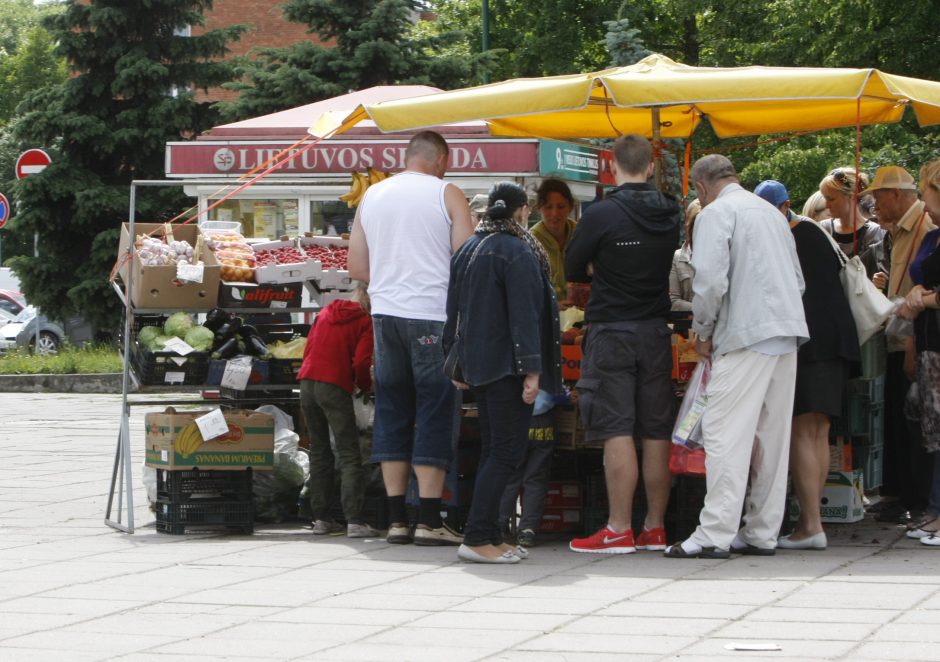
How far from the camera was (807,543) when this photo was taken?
789 centimetres

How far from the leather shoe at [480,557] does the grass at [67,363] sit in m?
18.1

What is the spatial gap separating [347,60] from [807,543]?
17.6 metres

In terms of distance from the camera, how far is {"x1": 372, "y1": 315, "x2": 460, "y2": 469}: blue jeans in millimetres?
7992

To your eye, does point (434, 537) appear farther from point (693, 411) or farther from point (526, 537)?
point (693, 411)

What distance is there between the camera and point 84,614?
625cm

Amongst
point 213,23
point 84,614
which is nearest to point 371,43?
point 84,614

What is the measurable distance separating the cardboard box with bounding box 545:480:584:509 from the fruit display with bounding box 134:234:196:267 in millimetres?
2606

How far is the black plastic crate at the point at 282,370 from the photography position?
932 centimetres

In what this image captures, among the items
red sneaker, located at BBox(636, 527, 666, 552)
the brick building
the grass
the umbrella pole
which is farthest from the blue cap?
the brick building

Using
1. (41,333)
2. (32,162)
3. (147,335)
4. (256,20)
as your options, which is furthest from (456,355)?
(256,20)

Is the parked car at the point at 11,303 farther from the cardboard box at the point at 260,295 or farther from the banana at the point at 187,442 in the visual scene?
the banana at the point at 187,442

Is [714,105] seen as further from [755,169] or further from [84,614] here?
[755,169]

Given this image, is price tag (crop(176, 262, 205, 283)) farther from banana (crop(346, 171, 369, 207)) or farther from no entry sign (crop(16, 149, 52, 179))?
→ no entry sign (crop(16, 149, 52, 179))

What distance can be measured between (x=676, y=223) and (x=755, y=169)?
54.5 feet
